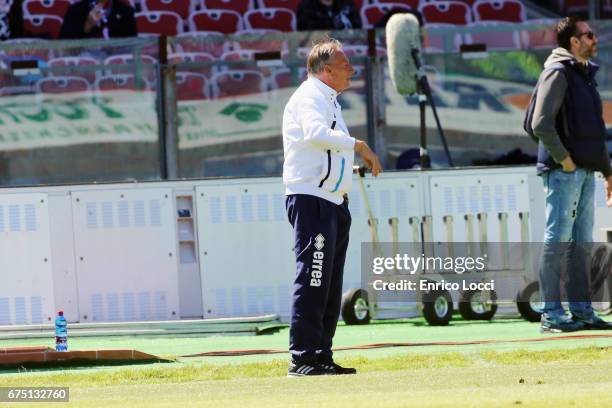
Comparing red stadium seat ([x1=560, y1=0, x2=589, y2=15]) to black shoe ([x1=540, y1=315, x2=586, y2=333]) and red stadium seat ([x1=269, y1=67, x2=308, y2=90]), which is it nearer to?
red stadium seat ([x1=269, y1=67, x2=308, y2=90])

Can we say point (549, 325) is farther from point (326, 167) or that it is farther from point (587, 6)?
point (587, 6)

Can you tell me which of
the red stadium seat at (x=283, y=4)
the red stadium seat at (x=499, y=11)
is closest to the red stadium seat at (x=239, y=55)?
the red stadium seat at (x=283, y=4)

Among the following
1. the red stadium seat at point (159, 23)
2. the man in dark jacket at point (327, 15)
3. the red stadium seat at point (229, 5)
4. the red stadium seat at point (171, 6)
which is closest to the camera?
the man in dark jacket at point (327, 15)

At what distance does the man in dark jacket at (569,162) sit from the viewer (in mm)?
9320

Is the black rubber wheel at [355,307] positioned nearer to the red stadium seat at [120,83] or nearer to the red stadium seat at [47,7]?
the red stadium seat at [120,83]

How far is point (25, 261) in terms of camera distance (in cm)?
1214

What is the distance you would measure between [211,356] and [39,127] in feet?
17.3

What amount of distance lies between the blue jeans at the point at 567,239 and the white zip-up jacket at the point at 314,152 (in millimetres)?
2321

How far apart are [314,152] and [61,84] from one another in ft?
22.1

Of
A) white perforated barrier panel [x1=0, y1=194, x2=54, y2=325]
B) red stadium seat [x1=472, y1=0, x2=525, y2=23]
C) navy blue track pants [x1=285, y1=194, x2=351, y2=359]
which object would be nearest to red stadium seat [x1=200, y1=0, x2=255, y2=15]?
red stadium seat [x1=472, y1=0, x2=525, y2=23]

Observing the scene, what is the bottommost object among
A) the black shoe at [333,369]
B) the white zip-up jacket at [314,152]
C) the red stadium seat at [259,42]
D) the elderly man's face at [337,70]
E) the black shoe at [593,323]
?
A: the black shoe at [593,323]

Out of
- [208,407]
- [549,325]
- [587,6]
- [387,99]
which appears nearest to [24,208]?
[387,99]

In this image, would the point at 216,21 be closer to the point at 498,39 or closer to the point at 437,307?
the point at 498,39

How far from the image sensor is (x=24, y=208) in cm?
1222
